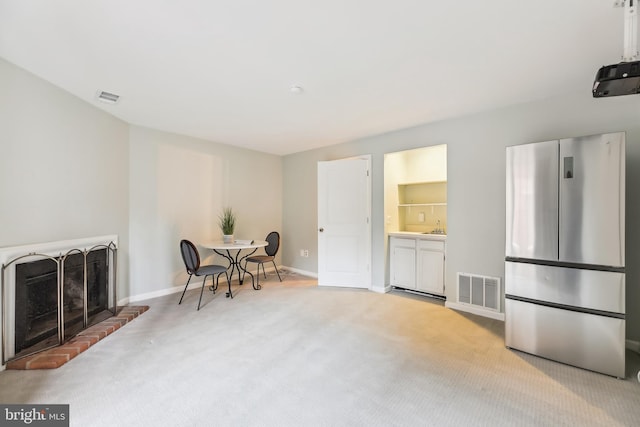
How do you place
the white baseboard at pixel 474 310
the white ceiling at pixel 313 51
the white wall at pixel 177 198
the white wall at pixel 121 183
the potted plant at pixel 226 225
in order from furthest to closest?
1. the potted plant at pixel 226 225
2. the white wall at pixel 177 198
3. the white baseboard at pixel 474 310
4. the white wall at pixel 121 183
5. the white ceiling at pixel 313 51

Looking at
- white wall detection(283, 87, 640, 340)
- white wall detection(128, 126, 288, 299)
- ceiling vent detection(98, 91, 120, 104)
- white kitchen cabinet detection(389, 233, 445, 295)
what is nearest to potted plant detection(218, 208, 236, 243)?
white wall detection(128, 126, 288, 299)

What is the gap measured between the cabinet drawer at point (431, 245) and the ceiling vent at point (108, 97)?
13.2 feet

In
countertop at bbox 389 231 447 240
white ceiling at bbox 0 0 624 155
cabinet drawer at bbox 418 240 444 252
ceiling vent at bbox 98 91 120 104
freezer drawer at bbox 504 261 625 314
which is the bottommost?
freezer drawer at bbox 504 261 625 314

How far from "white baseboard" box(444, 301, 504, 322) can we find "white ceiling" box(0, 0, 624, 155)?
7.63ft

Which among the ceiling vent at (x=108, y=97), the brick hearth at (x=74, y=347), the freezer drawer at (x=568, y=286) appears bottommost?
the brick hearth at (x=74, y=347)

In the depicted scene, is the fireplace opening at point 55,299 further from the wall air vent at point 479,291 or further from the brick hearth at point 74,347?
the wall air vent at point 479,291

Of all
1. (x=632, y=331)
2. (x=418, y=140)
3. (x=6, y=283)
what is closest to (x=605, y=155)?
(x=632, y=331)

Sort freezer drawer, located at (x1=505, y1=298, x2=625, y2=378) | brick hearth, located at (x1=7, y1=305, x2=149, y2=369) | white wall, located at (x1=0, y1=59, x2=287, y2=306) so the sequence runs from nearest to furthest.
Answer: freezer drawer, located at (x1=505, y1=298, x2=625, y2=378) → brick hearth, located at (x1=7, y1=305, x2=149, y2=369) → white wall, located at (x1=0, y1=59, x2=287, y2=306)

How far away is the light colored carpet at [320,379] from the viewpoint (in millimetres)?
1612

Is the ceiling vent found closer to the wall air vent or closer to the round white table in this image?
the round white table

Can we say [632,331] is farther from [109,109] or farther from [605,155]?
[109,109]

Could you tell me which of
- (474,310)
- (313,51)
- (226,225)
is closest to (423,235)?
(474,310)

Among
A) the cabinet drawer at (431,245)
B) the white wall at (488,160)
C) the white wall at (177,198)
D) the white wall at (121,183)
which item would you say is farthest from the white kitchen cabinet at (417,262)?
the white wall at (177,198)

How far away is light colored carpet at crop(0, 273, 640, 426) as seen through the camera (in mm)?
1612
